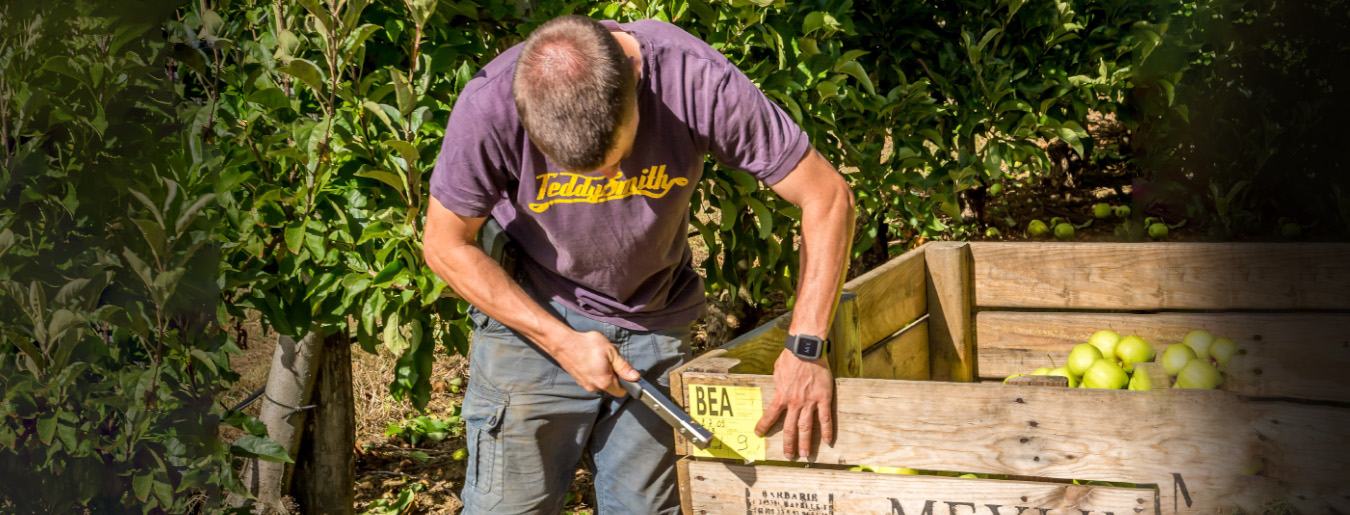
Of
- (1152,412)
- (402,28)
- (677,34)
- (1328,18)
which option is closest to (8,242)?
(402,28)

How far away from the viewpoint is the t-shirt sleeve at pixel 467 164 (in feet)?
6.63

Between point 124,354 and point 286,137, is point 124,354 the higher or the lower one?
the lower one

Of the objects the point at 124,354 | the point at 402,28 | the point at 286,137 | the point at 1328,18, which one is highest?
the point at 1328,18

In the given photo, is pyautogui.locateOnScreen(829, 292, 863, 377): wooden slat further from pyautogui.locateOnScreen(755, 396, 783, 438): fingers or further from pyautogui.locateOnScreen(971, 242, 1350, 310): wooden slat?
pyautogui.locateOnScreen(971, 242, 1350, 310): wooden slat

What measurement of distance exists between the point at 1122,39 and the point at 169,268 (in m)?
3.06

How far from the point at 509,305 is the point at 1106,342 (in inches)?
63.7

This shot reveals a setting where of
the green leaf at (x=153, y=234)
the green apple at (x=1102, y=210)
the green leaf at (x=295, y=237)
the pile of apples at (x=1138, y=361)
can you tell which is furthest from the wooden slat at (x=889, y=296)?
the green apple at (x=1102, y=210)

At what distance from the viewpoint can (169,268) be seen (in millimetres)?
1970

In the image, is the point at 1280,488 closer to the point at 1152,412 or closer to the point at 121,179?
the point at 1152,412

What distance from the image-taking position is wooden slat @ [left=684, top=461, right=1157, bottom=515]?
1.85 m

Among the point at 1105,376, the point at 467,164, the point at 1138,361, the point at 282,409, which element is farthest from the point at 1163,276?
the point at 282,409

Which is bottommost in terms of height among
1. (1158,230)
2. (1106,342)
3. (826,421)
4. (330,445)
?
(330,445)

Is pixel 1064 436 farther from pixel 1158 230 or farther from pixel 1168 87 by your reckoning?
pixel 1158 230

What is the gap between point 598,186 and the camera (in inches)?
83.1
